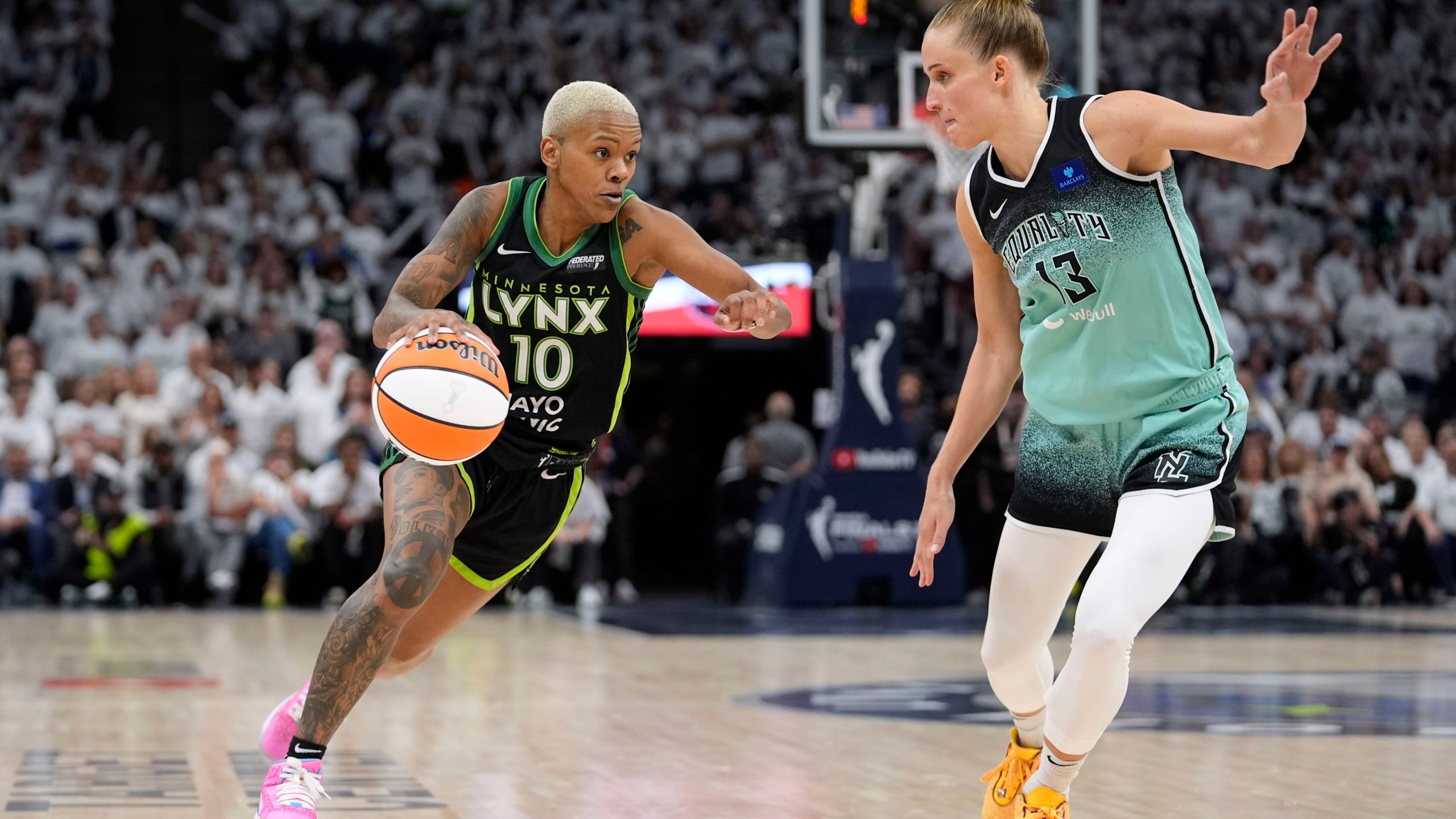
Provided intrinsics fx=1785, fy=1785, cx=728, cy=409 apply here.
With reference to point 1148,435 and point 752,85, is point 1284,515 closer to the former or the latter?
point 752,85

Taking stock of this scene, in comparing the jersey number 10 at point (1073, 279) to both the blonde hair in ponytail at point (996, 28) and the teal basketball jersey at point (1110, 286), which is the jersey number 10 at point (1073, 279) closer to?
the teal basketball jersey at point (1110, 286)

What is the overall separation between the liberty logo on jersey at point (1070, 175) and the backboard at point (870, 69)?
28.9 feet

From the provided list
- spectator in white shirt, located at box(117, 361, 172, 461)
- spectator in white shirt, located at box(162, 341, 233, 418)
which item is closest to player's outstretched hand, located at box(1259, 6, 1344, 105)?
spectator in white shirt, located at box(117, 361, 172, 461)

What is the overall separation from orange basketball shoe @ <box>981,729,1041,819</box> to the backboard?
8812 mm

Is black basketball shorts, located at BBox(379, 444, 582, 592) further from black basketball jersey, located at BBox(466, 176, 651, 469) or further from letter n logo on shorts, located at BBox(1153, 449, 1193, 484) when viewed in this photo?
letter n logo on shorts, located at BBox(1153, 449, 1193, 484)

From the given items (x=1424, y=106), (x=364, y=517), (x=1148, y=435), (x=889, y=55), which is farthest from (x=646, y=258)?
(x=1424, y=106)

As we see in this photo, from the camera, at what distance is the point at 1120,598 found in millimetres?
4035

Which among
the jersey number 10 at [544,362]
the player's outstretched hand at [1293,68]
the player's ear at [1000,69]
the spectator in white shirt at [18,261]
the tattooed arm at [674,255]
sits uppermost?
the spectator in white shirt at [18,261]

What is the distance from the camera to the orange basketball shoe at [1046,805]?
14.1ft

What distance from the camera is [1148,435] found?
426 cm

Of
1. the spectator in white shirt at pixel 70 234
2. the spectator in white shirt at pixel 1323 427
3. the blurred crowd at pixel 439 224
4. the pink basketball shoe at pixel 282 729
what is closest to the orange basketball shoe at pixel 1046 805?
the pink basketball shoe at pixel 282 729

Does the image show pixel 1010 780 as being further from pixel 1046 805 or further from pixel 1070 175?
pixel 1070 175

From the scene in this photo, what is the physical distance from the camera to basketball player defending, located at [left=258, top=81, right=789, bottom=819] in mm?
4828

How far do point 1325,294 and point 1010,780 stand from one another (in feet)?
48.3
